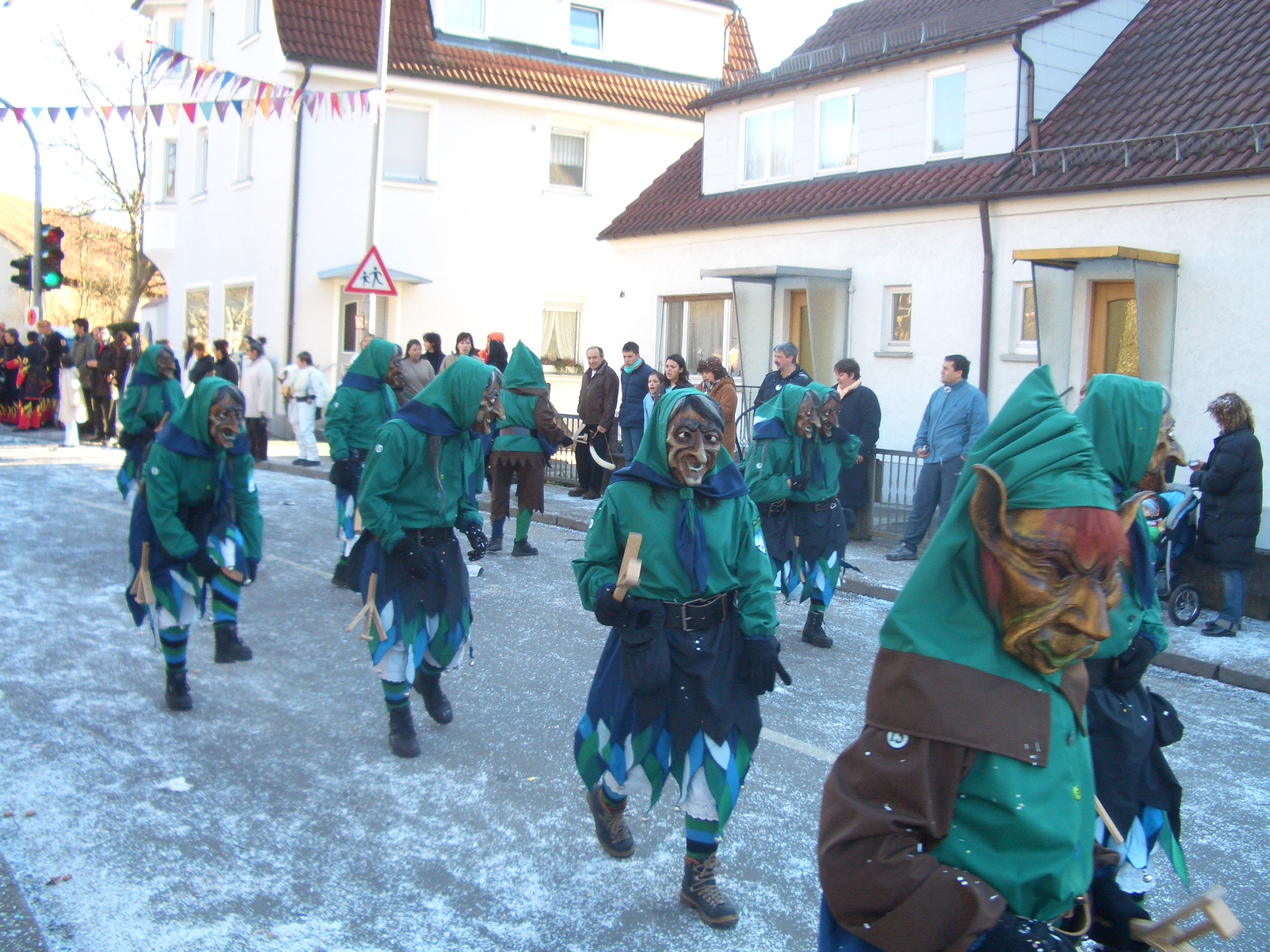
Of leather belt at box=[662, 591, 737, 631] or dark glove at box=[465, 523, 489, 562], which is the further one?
dark glove at box=[465, 523, 489, 562]

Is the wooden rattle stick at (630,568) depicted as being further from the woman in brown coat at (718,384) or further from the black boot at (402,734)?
the woman in brown coat at (718,384)

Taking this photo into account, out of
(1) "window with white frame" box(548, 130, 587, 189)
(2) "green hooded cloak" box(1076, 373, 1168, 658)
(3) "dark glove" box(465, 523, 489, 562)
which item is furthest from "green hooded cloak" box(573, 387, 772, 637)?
(1) "window with white frame" box(548, 130, 587, 189)

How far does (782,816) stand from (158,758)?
2.90 metres

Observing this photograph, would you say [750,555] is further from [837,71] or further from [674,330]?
[674,330]

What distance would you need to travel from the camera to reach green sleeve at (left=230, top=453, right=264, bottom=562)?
21.1 feet

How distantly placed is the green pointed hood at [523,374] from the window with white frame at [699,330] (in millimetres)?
7132

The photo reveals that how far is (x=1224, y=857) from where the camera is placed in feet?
15.3

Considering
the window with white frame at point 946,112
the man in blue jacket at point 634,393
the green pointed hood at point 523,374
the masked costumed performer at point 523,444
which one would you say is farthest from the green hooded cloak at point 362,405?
the window with white frame at point 946,112

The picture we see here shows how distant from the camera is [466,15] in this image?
78.9ft

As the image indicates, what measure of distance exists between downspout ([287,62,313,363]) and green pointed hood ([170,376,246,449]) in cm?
1756

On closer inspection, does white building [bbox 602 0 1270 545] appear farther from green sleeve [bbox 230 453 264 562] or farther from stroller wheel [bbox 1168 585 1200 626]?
green sleeve [bbox 230 453 264 562]

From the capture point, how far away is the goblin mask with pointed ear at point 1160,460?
3571 mm

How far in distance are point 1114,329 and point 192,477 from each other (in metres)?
10.5

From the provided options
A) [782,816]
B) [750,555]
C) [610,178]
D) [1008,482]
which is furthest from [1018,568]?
[610,178]
